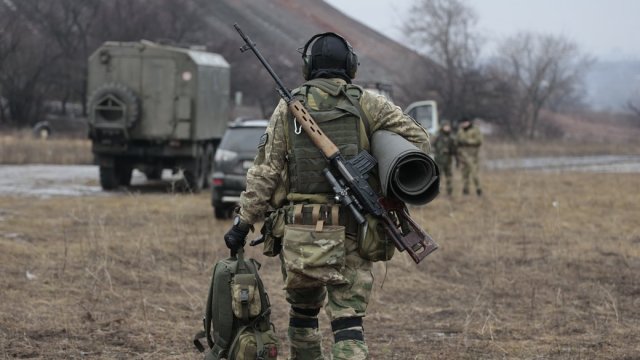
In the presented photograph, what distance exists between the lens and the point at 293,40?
6269 cm

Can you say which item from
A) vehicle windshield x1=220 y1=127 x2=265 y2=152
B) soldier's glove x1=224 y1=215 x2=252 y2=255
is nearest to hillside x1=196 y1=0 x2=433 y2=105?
vehicle windshield x1=220 y1=127 x2=265 y2=152

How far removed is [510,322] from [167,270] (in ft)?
11.3

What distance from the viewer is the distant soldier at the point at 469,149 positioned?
17.9 metres

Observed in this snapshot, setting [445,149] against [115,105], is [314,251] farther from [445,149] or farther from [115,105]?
[115,105]

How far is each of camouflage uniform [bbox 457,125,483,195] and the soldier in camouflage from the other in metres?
13.3

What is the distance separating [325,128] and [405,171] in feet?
1.48

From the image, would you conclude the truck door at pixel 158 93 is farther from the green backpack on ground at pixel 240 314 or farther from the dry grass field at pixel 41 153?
the green backpack on ground at pixel 240 314

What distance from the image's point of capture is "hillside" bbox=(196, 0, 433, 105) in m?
48.6

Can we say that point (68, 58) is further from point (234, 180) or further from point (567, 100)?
point (567, 100)

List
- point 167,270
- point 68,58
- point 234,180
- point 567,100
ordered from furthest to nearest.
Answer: point 567,100 → point 68,58 → point 234,180 → point 167,270

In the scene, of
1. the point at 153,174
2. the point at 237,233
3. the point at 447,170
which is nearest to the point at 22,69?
the point at 153,174

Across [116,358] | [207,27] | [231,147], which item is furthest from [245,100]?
[116,358]

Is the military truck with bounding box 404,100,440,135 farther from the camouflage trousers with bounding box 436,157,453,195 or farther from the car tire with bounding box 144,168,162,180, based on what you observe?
the car tire with bounding box 144,168,162,180

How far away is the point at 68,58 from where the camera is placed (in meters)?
49.3
